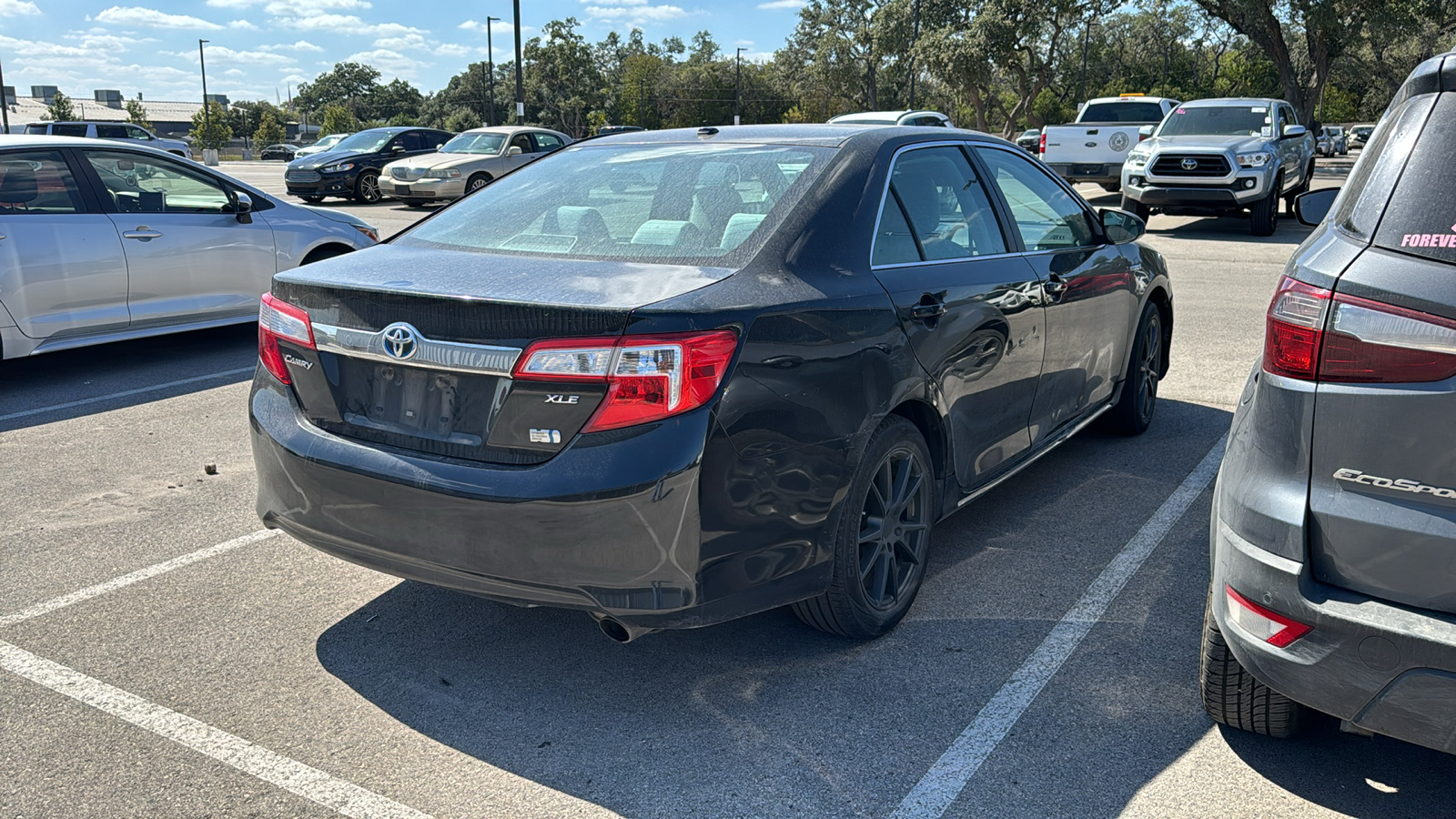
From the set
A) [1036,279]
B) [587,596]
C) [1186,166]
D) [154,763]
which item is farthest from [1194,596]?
[1186,166]

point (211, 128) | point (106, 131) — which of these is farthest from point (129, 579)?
point (211, 128)

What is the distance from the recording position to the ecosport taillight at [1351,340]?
226cm

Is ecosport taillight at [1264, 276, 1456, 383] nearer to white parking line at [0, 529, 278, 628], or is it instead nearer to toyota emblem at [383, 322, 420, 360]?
toyota emblem at [383, 322, 420, 360]

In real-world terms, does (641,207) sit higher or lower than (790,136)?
lower

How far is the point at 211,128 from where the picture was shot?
7850cm

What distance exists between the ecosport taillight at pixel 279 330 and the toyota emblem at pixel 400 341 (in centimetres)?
34

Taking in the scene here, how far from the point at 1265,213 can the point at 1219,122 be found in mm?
1763

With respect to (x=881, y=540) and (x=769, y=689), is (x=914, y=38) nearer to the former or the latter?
(x=881, y=540)

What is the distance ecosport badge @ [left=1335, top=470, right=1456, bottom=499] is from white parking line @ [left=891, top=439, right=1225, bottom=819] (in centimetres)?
114

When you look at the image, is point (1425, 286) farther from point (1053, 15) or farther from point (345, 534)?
point (1053, 15)

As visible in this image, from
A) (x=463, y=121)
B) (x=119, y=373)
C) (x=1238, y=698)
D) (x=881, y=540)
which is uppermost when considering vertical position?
(x=463, y=121)

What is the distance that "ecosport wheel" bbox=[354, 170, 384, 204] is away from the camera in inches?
922

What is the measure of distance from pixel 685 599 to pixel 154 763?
1.42 metres

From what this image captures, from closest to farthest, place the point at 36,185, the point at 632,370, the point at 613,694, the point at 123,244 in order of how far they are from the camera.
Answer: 1. the point at 632,370
2. the point at 613,694
3. the point at 36,185
4. the point at 123,244
